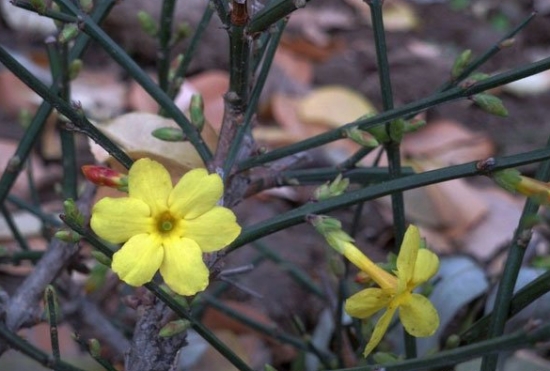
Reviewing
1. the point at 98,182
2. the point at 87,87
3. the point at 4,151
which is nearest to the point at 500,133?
the point at 87,87

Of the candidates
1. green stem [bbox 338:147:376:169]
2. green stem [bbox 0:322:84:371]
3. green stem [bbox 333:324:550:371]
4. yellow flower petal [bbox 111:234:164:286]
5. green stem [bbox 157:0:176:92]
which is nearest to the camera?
green stem [bbox 333:324:550:371]

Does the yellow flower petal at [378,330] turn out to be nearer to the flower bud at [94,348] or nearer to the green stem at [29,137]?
the flower bud at [94,348]

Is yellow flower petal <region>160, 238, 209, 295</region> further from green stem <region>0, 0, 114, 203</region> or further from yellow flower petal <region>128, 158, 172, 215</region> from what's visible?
green stem <region>0, 0, 114, 203</region>

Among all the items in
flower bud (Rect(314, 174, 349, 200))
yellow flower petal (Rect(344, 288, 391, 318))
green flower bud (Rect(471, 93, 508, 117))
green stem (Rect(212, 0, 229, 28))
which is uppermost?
green stem (Rect(212, 0, 229, 28))

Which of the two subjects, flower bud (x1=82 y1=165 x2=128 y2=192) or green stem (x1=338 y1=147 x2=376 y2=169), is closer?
flower bud (x1=82 y1=165 x2=128 y2=192)

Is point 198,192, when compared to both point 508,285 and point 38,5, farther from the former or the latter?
point 508,285

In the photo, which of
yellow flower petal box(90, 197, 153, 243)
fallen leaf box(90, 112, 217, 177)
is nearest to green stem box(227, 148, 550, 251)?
→ yellow flower petal box(90, 197, 153, 243)

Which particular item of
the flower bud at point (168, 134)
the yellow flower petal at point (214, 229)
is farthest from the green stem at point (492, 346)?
the flower bud at point (168, 134)

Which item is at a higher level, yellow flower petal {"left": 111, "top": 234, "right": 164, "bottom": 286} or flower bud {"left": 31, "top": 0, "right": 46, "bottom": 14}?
flower bud {"left": 31, "top": 0, "right": 46, "bottom": 14}
